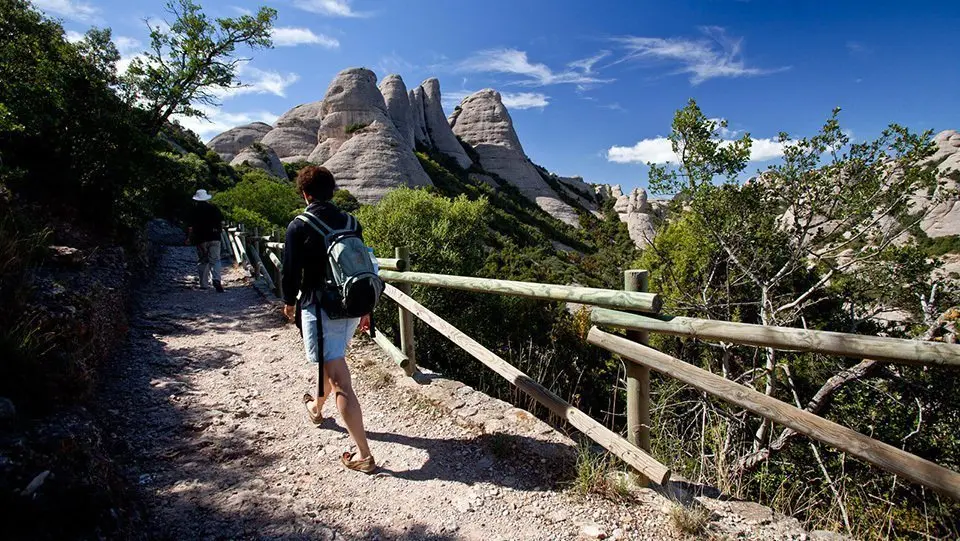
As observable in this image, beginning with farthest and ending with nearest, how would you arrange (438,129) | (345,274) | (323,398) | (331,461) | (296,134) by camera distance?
(438,129) → (296,134) → (323,398) → (331,461) → (345,274)

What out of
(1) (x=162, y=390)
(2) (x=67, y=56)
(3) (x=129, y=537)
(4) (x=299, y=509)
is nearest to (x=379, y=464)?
(4) (x=299, y=509)

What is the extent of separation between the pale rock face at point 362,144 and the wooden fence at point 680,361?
37.1m

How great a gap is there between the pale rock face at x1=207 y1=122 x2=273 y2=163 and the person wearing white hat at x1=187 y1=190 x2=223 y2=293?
4229 cm

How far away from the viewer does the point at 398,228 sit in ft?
42.4

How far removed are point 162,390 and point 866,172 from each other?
1075cm

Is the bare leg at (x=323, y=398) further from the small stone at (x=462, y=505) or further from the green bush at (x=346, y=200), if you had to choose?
the green bush at (x=346, y=200)

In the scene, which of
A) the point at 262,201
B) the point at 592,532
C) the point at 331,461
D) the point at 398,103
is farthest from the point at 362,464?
the point at 398,103

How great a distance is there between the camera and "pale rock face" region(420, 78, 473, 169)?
64562 millimetres

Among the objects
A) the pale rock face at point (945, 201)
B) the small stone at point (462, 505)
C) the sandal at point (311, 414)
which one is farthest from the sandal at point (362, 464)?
the pale rock face at point (945, 201)

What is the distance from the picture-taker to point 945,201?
743 centimetres

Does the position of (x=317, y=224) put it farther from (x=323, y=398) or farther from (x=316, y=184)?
(x=323, y=398)

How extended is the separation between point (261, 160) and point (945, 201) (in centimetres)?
4479

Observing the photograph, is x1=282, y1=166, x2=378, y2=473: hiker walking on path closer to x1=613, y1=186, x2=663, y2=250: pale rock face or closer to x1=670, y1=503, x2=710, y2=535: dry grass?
x1=670, y1=503, x2=710, y2=535: dry grass

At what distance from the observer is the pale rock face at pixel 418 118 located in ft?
202
